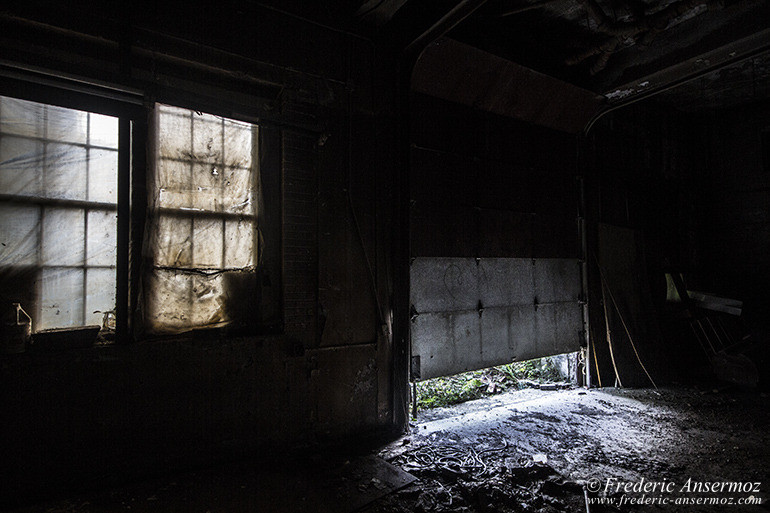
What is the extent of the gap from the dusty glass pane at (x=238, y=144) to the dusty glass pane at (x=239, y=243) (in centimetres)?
51

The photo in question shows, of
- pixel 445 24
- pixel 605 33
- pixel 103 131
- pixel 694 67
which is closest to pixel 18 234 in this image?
pixel 103 131

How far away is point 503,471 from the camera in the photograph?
9.96 feet

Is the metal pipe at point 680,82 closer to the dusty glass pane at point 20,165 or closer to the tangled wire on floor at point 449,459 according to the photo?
the tangled wire on floor at point 449,459

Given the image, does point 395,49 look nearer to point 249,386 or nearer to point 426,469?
point 249,386

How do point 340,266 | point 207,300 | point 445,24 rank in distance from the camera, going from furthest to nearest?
point 340,266 < point 445,24 < point 207,300

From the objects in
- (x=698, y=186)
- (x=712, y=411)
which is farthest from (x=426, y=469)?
(x=698, y=186)

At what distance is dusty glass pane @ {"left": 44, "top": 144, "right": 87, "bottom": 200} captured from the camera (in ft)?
8.82

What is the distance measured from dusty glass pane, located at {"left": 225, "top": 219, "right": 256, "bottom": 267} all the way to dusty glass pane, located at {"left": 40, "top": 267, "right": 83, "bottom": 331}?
102 cm

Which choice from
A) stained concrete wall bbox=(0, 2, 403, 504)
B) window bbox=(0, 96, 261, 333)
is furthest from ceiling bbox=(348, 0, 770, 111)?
window bbox=(0, 96, 261, 333)

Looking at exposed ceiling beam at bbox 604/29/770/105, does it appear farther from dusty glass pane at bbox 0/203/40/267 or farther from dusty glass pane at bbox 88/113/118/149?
dusty glass pane at bbox 0/203/40/267

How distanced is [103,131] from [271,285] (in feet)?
5.57

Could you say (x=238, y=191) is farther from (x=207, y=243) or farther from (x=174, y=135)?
(x=174, y=135)

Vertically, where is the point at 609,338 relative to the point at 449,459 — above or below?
above

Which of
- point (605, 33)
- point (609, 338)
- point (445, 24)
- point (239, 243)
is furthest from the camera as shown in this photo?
point (609, 338)
